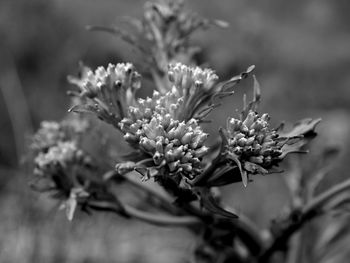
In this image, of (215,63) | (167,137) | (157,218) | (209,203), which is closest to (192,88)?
(167,137)

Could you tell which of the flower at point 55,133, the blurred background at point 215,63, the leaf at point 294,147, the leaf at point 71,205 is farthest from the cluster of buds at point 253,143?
the blurred background at point 215,63

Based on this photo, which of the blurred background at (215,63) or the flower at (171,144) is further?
the blurred background at (215,63)

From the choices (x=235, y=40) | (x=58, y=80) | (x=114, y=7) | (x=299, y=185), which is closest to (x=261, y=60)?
(x=235, y=40)

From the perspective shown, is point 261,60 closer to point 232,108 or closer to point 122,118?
point 232,108

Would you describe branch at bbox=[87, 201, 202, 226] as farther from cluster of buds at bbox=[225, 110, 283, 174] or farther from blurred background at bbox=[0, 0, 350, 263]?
blurred background at bbox=[0, 0, 350, 263]

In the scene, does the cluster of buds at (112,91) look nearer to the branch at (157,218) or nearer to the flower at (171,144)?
the flower at (171,144)

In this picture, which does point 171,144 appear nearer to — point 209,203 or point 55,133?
point 209,203

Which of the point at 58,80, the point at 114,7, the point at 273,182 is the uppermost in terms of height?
the point at 114,7
